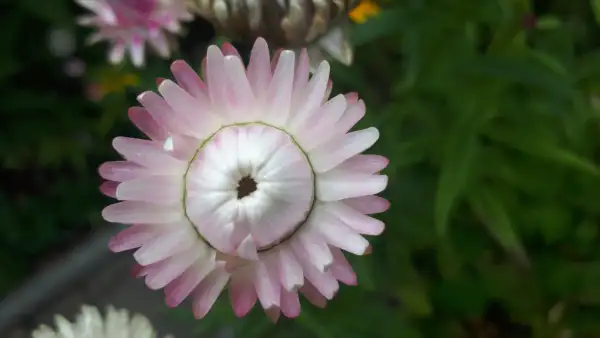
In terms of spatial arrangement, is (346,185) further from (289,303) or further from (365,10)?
(365,10)

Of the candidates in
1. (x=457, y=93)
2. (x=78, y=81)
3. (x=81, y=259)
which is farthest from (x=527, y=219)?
(x=78, y=81)

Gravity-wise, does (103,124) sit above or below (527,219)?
above

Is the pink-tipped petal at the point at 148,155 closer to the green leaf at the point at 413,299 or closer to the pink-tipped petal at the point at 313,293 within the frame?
the pink-tipped petal at the point at 313,293

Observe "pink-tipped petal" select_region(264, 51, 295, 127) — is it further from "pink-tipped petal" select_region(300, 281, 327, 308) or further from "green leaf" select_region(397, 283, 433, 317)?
"green leaf" select_region(397, 283, 433, 317)

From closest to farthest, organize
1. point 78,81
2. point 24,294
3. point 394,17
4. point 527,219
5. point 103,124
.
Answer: point 394,17 → point 527,219 → point 103,124 → point 24,294 → point 78,81


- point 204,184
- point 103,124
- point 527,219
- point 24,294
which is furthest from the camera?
point 24,294

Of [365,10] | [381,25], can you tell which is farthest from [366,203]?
[365,10]

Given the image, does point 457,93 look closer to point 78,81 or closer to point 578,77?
point 578,77


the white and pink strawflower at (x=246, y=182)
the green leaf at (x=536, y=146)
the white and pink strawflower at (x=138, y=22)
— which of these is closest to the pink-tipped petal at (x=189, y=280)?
the white and pink strawflower at (x=246, y=182)
